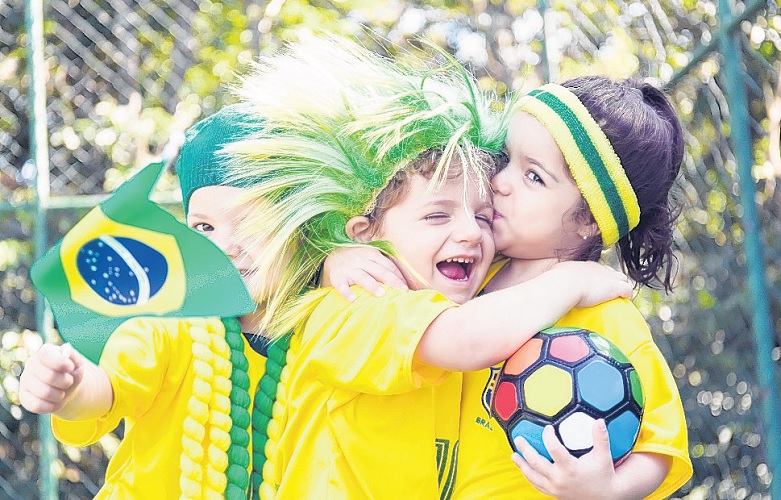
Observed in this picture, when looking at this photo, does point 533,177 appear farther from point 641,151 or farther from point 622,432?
point 622,432

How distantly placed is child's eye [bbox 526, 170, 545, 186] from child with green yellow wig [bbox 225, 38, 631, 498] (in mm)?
96

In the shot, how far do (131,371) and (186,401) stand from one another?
0.19 meters

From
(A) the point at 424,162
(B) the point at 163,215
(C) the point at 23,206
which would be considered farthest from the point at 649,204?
(C) the point at 23,206

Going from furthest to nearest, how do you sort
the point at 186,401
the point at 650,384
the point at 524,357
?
→ the point at 186,401 < the point at 650,384 < the point at 524,357

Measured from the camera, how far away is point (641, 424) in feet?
6.82

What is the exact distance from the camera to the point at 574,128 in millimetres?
2270

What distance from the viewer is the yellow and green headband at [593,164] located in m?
2.25

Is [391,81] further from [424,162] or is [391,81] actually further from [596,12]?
[596,12]

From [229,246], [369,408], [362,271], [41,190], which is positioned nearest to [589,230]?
[362,271]

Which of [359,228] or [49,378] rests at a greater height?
[359,228]

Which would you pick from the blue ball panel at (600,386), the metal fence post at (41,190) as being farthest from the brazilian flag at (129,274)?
the metal fence post at (41,190)

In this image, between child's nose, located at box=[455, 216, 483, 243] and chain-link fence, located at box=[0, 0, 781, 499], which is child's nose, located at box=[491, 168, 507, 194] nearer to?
child's nose, located at box=[455, 216, 483, 243]

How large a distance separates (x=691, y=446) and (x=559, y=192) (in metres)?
2.85

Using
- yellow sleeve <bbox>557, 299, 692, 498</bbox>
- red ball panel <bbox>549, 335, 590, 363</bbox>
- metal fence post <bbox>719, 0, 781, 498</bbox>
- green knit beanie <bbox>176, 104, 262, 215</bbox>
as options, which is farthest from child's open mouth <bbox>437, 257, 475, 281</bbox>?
metal fence post <bbox>719, 0, 781, 498</bbox>
